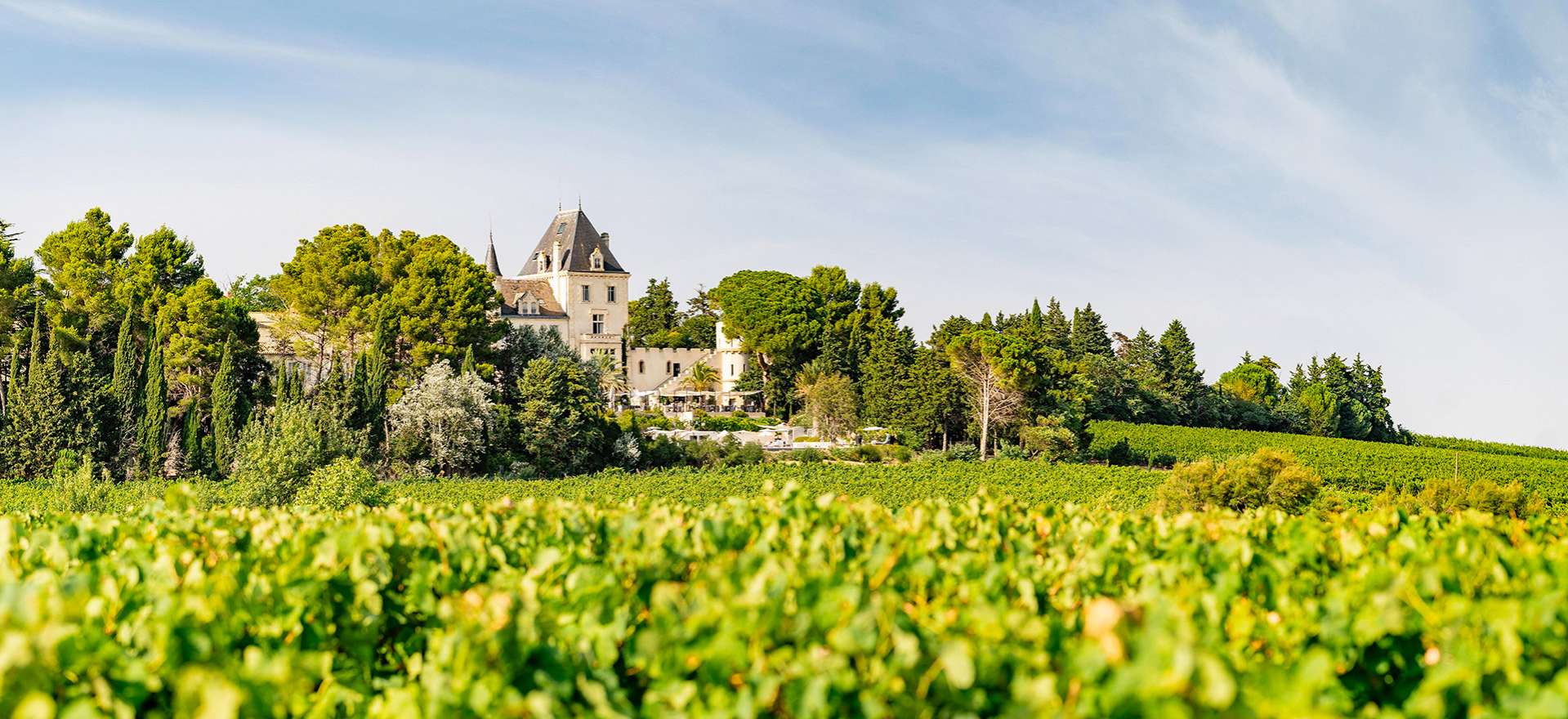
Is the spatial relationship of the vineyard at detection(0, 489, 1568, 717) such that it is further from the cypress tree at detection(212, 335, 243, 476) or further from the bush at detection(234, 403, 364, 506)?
the cypress tree at detection(212, 335, 243, 476)

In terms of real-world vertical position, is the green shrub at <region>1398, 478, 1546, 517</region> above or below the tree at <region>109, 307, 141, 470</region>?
below

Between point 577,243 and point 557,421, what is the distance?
30.9m

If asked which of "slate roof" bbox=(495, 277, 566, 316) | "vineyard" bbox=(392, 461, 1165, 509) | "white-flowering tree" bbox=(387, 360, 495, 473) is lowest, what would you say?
"vineyard" bbox=(392, 461, 1165, 509)

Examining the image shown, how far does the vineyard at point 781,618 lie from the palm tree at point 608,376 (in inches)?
1643

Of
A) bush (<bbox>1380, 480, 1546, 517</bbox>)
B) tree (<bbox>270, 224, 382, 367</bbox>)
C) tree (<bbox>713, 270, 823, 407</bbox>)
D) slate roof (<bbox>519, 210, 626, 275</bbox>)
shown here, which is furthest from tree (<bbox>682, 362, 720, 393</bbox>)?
bush (<bbox>1380, 480, 1546, 517</bbox>)

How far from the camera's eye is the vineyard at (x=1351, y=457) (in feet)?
163

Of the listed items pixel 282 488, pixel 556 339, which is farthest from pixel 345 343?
pixel 282 488

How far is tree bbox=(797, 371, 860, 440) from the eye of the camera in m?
58.7

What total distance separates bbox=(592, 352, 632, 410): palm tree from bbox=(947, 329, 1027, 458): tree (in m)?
15.0

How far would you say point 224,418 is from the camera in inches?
1544

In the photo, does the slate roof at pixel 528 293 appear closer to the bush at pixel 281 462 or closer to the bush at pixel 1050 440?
the bush at pixel 1050 440

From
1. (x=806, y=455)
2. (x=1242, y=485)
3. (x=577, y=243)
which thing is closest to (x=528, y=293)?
(x=577, y=243)

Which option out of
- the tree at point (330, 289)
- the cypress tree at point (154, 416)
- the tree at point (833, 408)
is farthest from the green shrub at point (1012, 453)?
the cypress tree at point (154, 416)

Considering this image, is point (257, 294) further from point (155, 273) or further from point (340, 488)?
point (340, 488)
